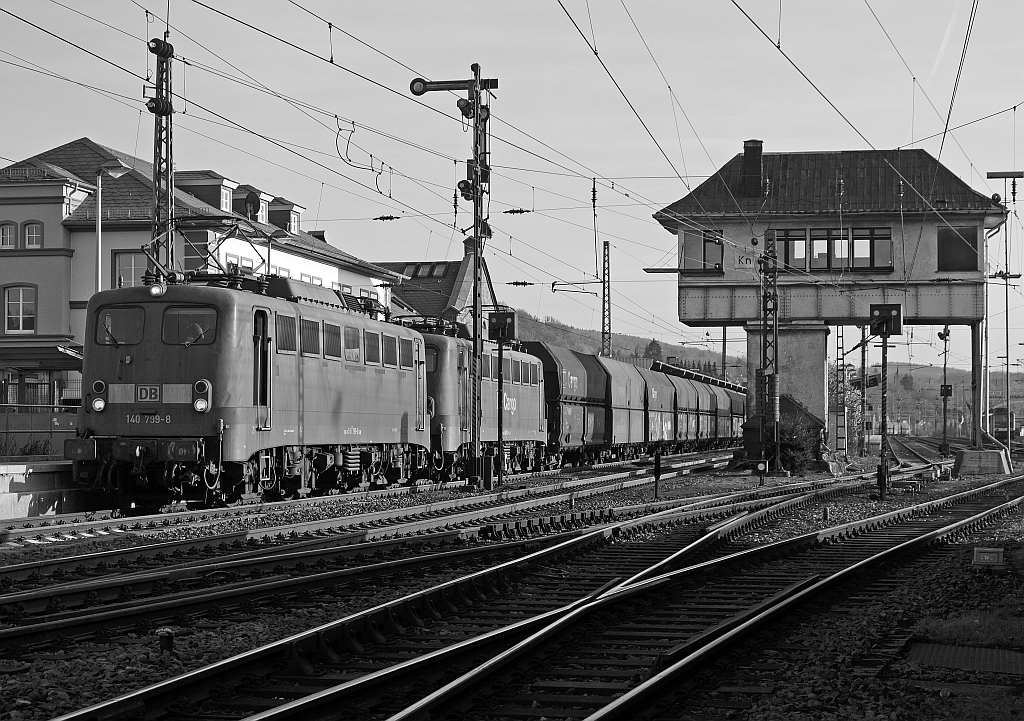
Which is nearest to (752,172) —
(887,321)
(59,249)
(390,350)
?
(887,321)

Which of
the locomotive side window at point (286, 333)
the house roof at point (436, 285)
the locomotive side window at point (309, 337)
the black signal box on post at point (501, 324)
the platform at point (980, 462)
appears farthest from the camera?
the house roof at point (436, 285)

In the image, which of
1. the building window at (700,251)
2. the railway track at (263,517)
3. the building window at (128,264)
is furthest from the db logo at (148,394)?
the building window at (700,251)

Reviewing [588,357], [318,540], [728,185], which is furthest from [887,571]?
[728,185]

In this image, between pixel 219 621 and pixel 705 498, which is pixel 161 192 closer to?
pixel 705 498

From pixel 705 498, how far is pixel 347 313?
8.19 m

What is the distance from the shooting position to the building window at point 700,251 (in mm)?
47688

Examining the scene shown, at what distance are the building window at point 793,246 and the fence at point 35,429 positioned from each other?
27.6 metres

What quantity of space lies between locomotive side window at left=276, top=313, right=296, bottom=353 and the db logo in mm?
2201

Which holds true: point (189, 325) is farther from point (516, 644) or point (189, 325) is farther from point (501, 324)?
point (501, 324)

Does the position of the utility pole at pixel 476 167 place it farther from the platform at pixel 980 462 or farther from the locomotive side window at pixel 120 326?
the platform at pixel 980 462

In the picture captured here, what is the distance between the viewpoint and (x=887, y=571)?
14.7 m

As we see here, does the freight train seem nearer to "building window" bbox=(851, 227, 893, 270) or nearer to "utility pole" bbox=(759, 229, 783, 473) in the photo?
"utility pole" bbox=(759, 229, 783, 473)

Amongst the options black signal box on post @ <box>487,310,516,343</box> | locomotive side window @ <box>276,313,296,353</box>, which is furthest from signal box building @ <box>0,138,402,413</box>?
locomotive side window @ <box>276,313,296,353</box>

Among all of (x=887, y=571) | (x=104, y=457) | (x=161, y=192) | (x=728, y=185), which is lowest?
(x=887, y=571)
